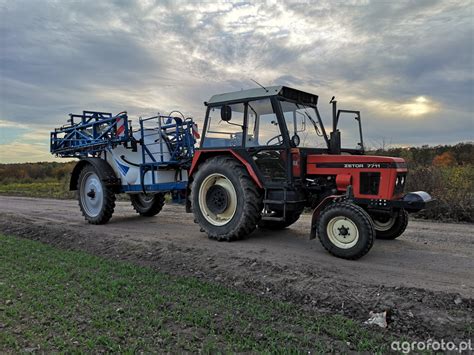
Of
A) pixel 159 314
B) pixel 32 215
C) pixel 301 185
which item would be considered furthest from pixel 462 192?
pixel 32 215

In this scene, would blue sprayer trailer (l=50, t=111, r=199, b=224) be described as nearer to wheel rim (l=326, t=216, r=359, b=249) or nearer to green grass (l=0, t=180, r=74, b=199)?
wheel rim (l=326, t=216, r=359, b=249)

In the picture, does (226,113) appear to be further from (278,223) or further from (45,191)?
(45,191)

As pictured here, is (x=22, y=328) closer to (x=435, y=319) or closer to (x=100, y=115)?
(x=435, y=319)

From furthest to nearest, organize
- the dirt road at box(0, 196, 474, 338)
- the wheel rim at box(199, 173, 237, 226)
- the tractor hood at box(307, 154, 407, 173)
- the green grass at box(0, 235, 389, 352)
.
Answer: the wheel rim at box(199, 173, 237, 226) → the tractor hood at box(307, 154, 407, 173) → the dirt road at box(0, 196, 474, 338) → the green grass at box(0, 235, 389, 352)

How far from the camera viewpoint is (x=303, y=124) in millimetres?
6609

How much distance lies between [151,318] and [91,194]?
259 inches

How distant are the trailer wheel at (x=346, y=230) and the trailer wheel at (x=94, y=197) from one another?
18.3 ft

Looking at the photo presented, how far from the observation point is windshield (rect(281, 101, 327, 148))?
6.43 m

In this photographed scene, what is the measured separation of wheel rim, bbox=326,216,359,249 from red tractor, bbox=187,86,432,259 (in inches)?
0.6

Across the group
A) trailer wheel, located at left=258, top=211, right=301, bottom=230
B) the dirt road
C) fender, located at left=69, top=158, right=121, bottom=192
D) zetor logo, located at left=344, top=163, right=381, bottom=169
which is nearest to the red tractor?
zetor logo, located at left=344, top=163, right=381, bottom=169

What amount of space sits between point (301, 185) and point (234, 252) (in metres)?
1.56

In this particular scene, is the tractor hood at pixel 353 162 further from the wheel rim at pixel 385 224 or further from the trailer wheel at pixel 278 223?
the trailer wheel at pixel 278 223

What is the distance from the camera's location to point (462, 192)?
31.5 ft

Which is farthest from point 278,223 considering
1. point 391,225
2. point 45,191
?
point 45,191
